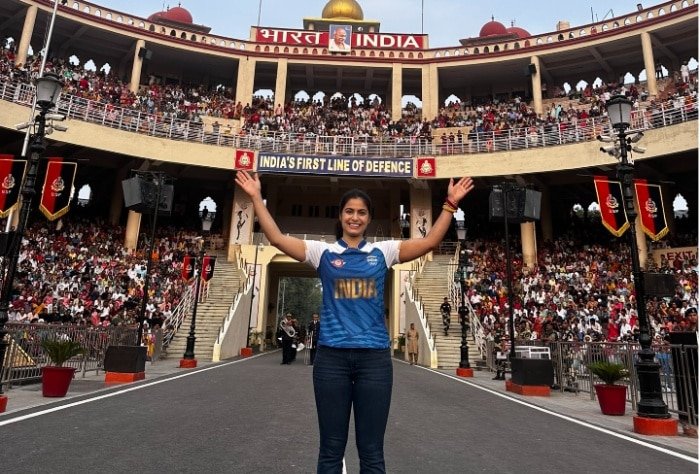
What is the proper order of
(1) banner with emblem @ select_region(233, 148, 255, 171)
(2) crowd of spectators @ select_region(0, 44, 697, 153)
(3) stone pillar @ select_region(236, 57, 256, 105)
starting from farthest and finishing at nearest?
(3) stone pillar @ select_region(236, 57, 256, 105) < (1) banner with emblem @ select_region(233, 148, 255, 171) < (2) crowd of spectators @ select_region(0, 44, 697, 153)

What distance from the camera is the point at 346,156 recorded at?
2955 centimetres

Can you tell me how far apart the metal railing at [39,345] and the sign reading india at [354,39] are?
29641mm

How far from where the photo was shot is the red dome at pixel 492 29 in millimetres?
43772

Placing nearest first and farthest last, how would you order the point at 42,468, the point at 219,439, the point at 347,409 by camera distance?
the point at 347,409 < the point at 42,468 < the point at 219,439

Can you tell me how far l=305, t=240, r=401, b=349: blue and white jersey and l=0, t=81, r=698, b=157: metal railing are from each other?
87.0 ft

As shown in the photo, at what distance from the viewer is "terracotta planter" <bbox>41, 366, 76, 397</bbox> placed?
8.34 m

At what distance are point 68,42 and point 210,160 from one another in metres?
16.5

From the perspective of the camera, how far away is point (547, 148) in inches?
1061

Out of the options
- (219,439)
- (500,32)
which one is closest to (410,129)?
(500,32)

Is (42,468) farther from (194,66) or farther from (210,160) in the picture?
(194,66)

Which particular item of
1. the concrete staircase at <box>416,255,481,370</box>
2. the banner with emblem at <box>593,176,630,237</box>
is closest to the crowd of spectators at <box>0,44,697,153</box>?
the concrete staircase at <box>416,255,481,370</box>

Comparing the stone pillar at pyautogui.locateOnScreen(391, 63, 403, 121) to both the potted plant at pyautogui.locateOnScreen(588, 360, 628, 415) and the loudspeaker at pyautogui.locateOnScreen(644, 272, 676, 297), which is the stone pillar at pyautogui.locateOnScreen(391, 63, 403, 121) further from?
the loudspeaker at pyautogui.locateOnScreen(644, 272, 676, 297)

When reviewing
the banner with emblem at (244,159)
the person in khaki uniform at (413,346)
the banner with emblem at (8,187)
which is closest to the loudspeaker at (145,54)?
the banner with emblem at (244,159)

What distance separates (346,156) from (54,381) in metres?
23.1
